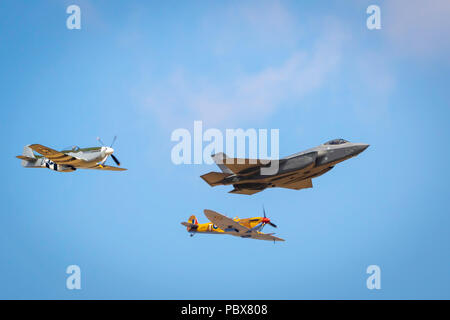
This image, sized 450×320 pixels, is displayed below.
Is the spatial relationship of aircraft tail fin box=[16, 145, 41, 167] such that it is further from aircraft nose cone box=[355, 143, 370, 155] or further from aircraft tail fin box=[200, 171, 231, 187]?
aircraft nose cone box=[355, 143, 370, 155]

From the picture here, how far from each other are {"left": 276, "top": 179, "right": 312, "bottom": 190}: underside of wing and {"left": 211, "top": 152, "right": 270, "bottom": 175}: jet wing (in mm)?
5741

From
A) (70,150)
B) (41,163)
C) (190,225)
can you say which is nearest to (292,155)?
(190,225)

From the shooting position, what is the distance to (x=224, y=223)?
200ft

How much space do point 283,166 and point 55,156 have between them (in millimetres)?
28947

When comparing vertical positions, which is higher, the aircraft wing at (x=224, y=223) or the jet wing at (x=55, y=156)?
the jet wing at (x=55, y=156)

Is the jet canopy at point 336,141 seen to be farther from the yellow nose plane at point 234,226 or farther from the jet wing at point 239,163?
the yellow nose plane at point 234,226

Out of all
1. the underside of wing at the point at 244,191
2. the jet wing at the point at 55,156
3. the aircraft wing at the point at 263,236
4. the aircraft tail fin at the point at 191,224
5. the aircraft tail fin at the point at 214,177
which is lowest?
the aircraft wing at the point at 263,236

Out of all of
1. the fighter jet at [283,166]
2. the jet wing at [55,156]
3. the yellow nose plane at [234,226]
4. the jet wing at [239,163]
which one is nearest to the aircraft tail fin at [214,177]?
the fighter jet at [283,166]

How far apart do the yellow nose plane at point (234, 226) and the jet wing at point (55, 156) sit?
17.6 m

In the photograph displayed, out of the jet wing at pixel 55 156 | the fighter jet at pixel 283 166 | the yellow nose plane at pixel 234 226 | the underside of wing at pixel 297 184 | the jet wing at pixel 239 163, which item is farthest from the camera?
the yellow nose plane at pixel 234 226

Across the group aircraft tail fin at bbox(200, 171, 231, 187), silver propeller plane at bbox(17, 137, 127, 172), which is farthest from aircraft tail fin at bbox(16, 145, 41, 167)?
aircraft tail fin at bbox(200, 171, 231, 187)

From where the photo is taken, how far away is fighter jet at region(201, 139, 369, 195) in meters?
47.9

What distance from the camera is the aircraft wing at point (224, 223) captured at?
58375mm
